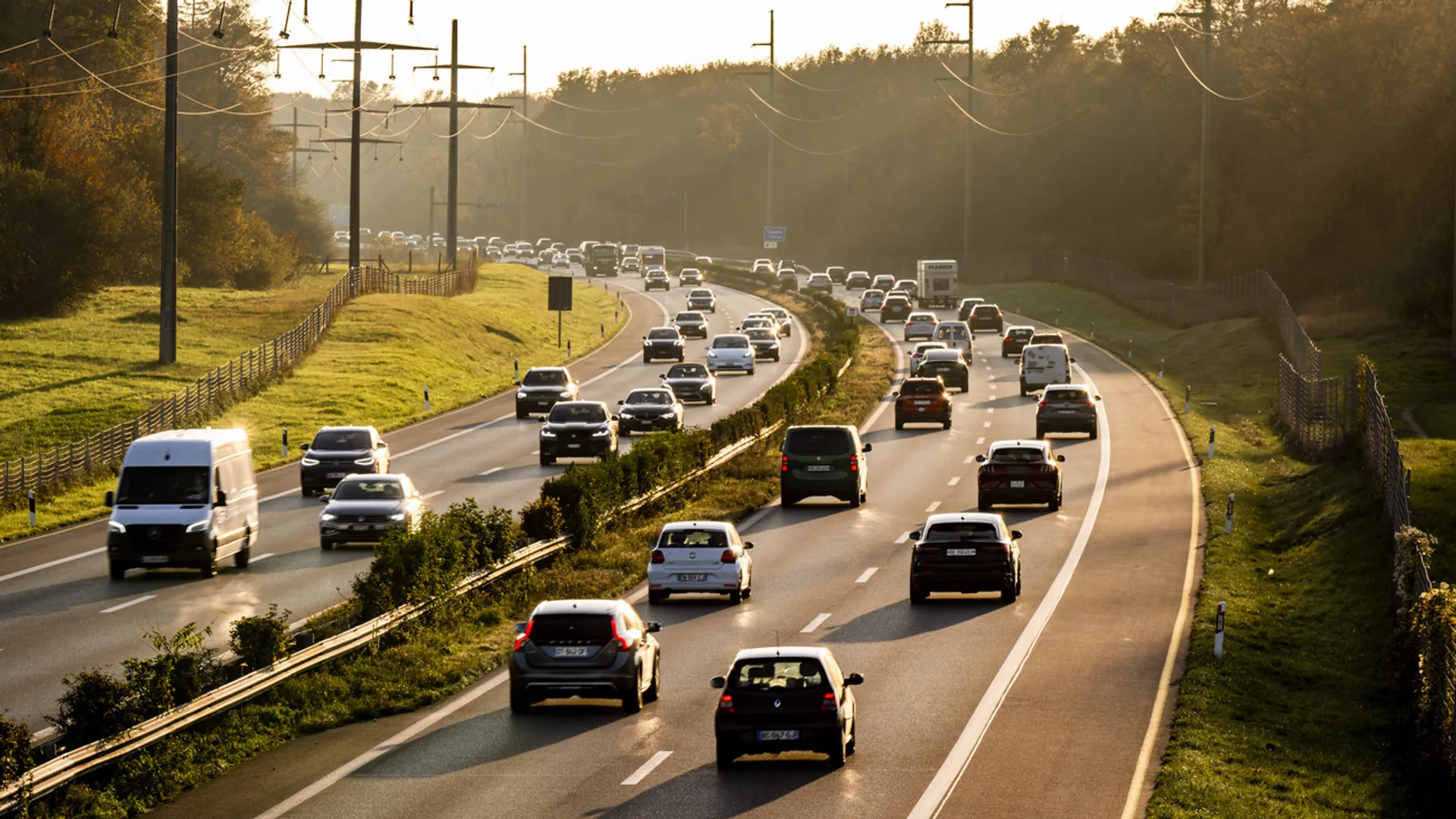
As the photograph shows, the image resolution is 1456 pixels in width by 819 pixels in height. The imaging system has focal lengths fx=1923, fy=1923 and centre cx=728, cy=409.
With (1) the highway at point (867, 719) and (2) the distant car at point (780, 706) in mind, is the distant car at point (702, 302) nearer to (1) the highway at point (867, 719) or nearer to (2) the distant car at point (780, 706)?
(1) the highway at point (867, 719)

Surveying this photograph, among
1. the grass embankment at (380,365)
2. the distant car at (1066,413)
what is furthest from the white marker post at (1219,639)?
the distant car at (1066,413)

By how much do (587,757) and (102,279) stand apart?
7179 centimetres

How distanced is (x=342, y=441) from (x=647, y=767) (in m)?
28.4

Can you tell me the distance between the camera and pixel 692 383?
2749 inches

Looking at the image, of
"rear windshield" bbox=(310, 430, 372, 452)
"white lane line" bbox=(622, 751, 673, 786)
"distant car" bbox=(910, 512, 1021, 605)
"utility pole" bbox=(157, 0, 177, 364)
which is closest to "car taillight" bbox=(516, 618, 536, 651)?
"white lane line" bbox=(622, 751, 673, 786)

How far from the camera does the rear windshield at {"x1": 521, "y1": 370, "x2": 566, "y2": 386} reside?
6712cm

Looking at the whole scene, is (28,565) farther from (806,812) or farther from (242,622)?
(806,812)

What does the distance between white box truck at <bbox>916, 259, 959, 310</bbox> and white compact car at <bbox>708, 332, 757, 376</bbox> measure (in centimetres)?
3841

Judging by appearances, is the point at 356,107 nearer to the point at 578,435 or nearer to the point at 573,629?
the point at 578,435

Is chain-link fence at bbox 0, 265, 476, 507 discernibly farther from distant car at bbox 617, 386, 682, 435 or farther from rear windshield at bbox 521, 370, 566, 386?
Answer: distant car at bbox 617, 386, 682, 435

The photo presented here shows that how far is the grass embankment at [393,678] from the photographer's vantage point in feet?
61.2

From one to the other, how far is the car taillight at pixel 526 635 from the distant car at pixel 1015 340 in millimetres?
70193

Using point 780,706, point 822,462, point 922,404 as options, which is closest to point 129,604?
point 780,706

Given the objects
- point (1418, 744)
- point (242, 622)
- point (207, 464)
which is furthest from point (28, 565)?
point (1418, 744)
